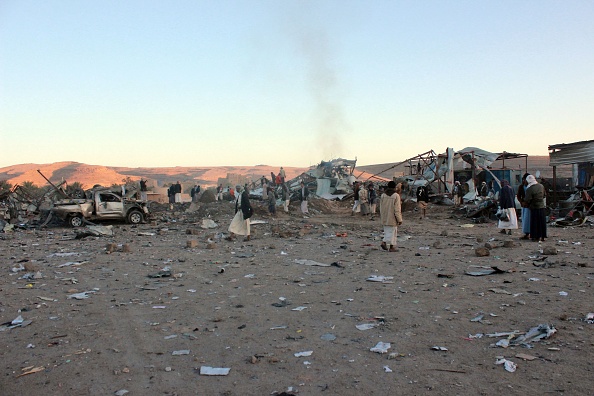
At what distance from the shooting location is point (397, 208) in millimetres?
9625

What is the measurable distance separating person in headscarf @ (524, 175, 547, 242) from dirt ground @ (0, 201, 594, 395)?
1.65ft

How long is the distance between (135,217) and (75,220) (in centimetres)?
211

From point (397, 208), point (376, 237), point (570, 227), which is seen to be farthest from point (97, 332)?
point (570, 227)

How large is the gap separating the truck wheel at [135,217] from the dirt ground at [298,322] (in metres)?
8.10

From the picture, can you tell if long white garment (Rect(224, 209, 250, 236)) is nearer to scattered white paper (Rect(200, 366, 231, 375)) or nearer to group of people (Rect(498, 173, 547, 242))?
group of people (Rect(498, 173, 547, 242))

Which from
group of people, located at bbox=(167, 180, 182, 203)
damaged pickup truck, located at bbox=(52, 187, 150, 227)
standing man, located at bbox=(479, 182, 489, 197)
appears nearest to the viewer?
damaged pickup truck, located at bbox=(52, 187, 150, 227)

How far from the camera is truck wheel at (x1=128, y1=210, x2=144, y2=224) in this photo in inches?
717

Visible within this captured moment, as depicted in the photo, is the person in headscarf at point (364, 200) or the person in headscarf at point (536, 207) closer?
the person in headscarf at point (536, 207)

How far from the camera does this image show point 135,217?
1831cm

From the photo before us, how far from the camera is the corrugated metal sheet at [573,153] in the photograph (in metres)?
16.5

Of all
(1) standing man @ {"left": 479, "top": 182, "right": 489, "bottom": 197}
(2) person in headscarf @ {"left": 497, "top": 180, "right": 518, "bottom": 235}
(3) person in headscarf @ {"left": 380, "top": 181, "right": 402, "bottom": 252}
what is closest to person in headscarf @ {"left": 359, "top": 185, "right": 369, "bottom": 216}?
(1) standing man @ {"left": 479, "top": 182, "right": 489, "bottom": 197}

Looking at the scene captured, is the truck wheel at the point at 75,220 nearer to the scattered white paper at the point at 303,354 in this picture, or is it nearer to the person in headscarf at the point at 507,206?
the person in headscarf at the point at 507,206

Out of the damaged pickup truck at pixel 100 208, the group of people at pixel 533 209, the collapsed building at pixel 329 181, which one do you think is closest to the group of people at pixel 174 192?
the collapsed building at pixel 329 181

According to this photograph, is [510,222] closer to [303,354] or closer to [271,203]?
[303,354]
